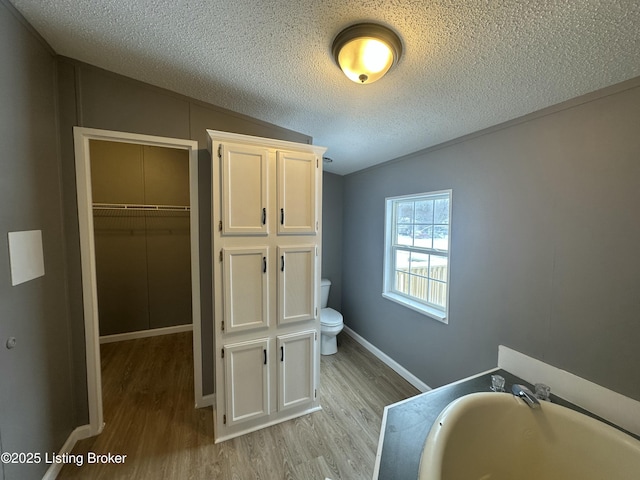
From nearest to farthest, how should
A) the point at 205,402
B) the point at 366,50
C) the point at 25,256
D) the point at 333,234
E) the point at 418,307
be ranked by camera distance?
1. the point at 366,50
2. the point at 25,256
3. the point at 205,402
4. the point at 418,307
5. the point at 333,234

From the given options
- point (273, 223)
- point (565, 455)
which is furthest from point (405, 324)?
point (273, 223)

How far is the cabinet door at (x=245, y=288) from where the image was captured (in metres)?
1.66

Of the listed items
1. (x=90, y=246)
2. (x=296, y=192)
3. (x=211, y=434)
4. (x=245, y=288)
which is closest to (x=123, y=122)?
(x=90, y=246)

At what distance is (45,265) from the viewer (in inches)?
56.9

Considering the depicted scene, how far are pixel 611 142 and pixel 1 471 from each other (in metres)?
3.18

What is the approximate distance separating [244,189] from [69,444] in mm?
2044

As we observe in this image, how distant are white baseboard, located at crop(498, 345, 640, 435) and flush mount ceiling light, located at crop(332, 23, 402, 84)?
1861 mm

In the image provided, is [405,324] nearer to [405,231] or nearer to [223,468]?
[405,231]

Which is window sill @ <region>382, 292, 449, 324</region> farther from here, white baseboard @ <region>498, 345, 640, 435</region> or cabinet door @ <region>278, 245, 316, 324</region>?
cabinet door @ <region>278, 245, 316, 324</region>

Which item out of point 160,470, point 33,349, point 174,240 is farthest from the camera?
point 174,240

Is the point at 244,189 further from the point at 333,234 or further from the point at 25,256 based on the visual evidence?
the point at 333,234

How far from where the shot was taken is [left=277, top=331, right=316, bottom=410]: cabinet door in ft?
6.12

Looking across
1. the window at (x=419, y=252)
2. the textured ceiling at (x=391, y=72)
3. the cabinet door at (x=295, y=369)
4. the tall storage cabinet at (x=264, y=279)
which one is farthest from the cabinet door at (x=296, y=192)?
the window at (x=419, y=252)

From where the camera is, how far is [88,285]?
1718 mm
